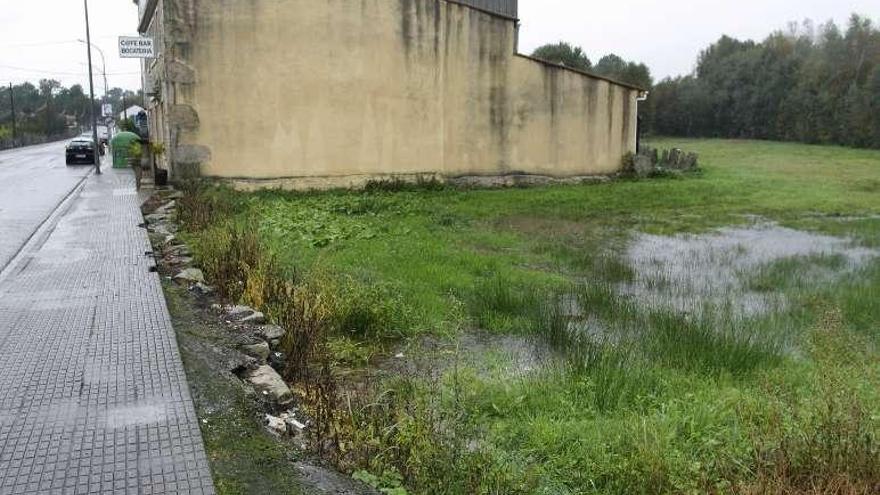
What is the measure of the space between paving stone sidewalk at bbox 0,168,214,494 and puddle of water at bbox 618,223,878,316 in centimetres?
589

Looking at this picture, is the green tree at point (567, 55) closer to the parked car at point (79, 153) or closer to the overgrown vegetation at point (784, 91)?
the overgrown vegetation at point (784, 91)

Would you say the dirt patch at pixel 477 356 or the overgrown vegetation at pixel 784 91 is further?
the overgrown vegetation at pixel 784 91

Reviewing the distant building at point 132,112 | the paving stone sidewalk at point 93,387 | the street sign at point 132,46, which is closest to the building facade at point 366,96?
the street sign at point 132,46

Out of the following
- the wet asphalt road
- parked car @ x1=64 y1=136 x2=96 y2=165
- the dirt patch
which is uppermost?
parked car @ x1=64 y1=136 x2=96 y2=165

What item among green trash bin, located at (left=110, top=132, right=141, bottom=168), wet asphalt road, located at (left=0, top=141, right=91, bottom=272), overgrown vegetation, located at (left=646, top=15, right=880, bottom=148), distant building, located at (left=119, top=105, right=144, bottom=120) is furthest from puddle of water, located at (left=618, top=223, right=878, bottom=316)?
distant building, located at (left=119, top=105, right=144, bottom=120)

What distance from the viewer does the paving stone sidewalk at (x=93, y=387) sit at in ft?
12.6

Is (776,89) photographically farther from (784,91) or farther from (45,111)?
(45,111)

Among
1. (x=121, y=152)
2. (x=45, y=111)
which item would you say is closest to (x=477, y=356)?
(x=121, y=152)

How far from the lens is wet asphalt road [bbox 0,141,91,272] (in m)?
11.3

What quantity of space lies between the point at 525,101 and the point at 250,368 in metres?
17.3

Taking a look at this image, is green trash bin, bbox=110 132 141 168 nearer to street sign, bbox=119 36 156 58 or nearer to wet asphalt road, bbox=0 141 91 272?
wet asphalt road, bbox=0 141 91 272

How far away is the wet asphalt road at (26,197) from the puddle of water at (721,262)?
27.8 feet

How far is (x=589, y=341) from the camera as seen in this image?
23.5 ft

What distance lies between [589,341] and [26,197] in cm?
1553
